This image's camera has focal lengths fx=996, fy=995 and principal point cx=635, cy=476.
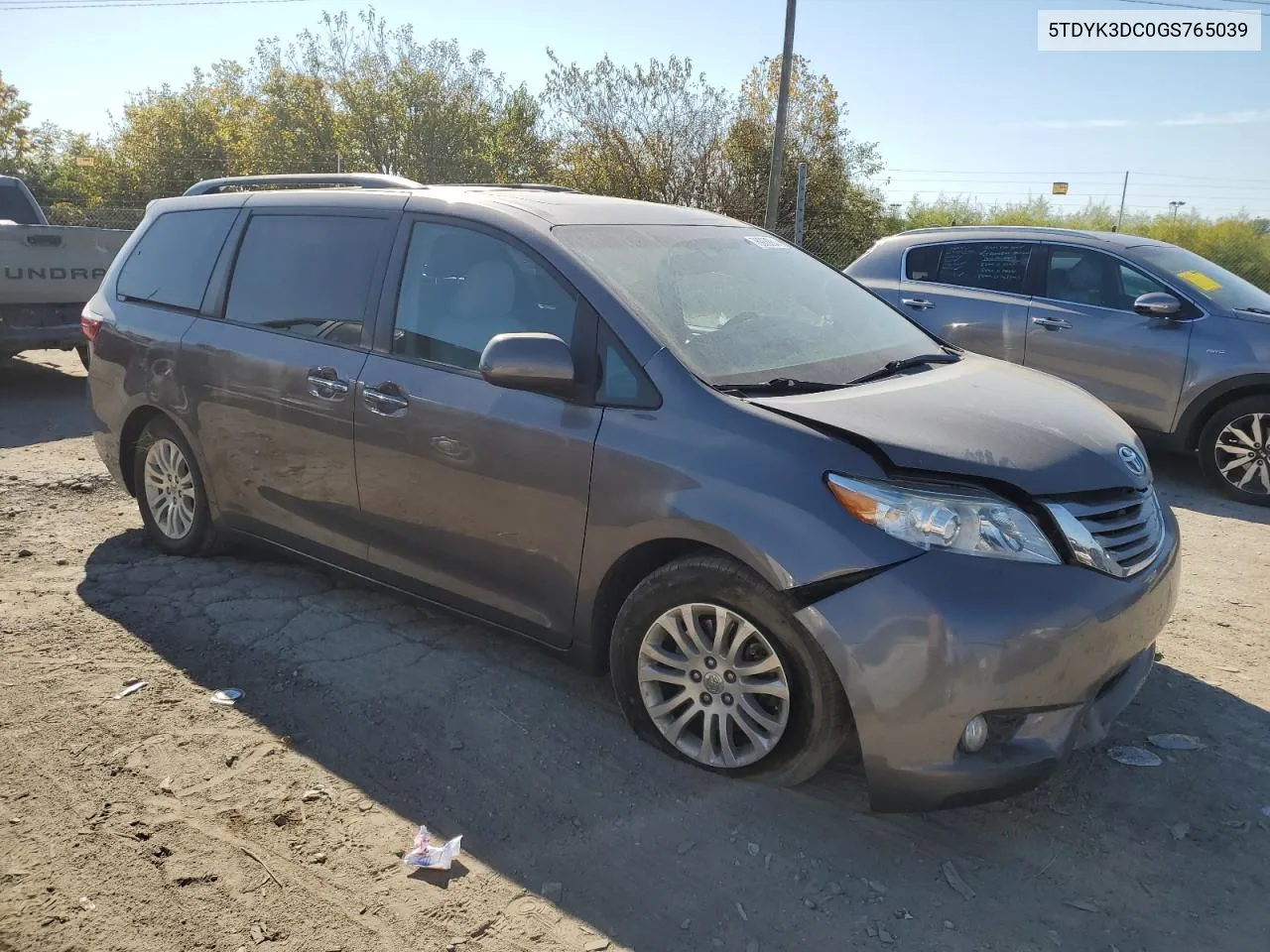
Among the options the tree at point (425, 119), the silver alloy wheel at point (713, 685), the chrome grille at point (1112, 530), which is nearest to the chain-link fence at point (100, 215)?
the tree at point (425, 119)

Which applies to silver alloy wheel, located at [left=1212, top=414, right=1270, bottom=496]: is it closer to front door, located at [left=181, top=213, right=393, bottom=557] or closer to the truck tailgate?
front door, located at [left=181, top=213, right=393, bottom=557]

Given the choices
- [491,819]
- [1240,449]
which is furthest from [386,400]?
[1240,449]

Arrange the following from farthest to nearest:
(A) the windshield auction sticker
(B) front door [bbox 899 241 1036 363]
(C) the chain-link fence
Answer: (C) the chain-link fence → (B) front door [bbox 899 241 1036 363] → (A) the windshield auction sticker

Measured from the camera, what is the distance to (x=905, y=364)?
12.2 feet

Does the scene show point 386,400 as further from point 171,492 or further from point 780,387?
point 171,492

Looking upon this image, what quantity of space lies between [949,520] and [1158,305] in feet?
17.2

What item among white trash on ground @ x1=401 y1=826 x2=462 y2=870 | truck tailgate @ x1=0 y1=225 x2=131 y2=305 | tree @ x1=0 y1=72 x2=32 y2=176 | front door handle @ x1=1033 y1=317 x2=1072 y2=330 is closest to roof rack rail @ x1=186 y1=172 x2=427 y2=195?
white trash on ground @ x1=401 y1=826 x2=462 y2=870

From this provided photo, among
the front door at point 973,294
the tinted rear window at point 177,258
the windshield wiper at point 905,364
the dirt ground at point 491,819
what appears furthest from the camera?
the front door at point 973,294

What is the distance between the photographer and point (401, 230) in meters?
3.90

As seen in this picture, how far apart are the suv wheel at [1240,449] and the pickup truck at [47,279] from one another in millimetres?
9337

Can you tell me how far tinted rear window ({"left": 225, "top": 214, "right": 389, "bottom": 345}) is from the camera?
3979mm

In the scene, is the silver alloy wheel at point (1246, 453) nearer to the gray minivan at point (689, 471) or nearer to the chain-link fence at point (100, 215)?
A: the gray minivan at point (689, 471)

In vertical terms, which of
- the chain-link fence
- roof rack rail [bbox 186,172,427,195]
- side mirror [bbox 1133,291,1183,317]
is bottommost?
side mirror [bbox 1133,291,1183,317]

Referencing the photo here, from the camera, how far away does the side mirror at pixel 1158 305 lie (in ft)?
22.7
